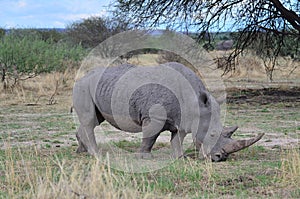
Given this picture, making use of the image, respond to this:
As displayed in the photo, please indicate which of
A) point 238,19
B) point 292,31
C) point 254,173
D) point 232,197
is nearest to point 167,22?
point 238,19

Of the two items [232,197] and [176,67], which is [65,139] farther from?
[232,197]

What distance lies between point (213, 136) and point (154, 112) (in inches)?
39.9

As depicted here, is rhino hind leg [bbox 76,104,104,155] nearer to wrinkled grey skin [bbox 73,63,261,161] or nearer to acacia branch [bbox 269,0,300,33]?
wrinkled grey skin [bbox 73,63,261,161]

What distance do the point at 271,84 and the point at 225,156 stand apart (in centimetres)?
1784

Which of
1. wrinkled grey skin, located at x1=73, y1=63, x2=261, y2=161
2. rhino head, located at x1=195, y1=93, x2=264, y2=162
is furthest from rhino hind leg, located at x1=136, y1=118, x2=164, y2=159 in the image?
rhino head, located at x1=195, y1=93, x2=264, y2=162

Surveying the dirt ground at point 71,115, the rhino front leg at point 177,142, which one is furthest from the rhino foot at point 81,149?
the rhino front leg at point 177,142

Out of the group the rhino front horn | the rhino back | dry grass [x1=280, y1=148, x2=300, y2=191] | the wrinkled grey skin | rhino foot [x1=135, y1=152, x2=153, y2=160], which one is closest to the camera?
dry grass [x1=280, y1=148, x2=300, y2=191]

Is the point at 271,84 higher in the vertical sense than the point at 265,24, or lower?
lower

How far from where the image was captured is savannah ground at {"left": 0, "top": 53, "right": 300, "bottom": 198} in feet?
21.1

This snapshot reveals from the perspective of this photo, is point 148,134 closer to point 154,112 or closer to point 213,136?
point 154,112

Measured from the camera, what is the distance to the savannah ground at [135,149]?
6438mm

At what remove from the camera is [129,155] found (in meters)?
9.84

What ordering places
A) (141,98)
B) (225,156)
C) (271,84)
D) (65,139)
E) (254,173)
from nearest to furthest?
(254,173)
(225,156)
(141,98)
(65,139)
(271,84)

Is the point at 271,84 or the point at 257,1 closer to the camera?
the point at 257,1
